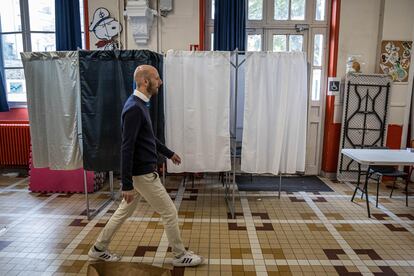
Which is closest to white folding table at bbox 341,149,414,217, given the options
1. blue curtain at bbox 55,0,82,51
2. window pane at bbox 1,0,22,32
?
blue curtain at bbox 55,0,82,51

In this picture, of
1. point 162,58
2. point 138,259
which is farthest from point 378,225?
point 162,58

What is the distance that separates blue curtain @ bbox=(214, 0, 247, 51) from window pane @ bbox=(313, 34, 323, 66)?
1196mm

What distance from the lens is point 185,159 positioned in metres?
3.69

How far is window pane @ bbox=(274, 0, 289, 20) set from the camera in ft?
16.4

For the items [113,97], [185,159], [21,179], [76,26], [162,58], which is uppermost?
[76,26]

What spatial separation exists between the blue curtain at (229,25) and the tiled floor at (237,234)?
215 cm

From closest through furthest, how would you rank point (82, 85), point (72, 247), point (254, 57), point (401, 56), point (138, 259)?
1. point (138, 259)
2. point (72, 247)
3. point (82, 85)
4. point (254, 57)
5. point (401, 56)

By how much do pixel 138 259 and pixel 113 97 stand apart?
157 cm

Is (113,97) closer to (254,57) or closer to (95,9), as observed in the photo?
(254,57)

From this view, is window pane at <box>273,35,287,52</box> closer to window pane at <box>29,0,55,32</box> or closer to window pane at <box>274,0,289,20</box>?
window pane at <box>274,0,289,20</box>

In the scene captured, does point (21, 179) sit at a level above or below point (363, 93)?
below

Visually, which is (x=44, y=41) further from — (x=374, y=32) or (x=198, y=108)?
(x=374, y=32)

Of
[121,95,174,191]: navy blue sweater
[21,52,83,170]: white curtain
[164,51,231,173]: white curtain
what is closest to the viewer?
[121,95,174,191]: navy blue sweater

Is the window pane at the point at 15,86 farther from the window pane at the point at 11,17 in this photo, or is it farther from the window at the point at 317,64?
the window at the point at 317,64
